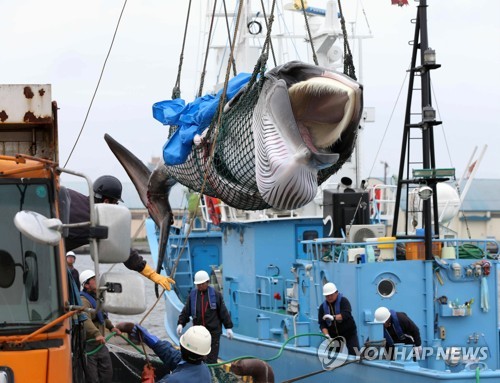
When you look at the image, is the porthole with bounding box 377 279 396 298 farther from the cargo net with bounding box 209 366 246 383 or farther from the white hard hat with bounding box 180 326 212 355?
the white hard hat with bounding box 180 326 212 355

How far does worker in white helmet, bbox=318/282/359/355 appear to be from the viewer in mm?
13156

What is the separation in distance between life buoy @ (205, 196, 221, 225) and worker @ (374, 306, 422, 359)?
6.28m

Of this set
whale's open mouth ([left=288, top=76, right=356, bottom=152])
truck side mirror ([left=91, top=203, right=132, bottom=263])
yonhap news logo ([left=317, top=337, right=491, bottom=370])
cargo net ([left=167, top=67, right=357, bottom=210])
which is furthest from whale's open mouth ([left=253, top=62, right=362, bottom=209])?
yonhap news logo ([left=317, top=337, right=491, bottom=370])

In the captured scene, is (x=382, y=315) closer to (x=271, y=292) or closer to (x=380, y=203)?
(x=271, y=292)

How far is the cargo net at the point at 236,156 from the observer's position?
25.8ft

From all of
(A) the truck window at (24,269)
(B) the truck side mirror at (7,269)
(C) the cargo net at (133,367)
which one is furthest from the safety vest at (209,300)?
(B) the truck side mirror at (7,269)

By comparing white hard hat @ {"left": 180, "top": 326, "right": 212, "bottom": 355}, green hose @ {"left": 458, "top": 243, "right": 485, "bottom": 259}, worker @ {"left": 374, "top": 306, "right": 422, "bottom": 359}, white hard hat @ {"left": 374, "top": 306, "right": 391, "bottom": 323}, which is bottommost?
worker @ {"left": 374, "top": 306, "right": 422, "bottom": 359}

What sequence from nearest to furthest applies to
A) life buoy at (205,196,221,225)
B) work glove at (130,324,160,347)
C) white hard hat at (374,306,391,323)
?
1. work glove at (130,324,160,347)
2. white hard hat at (374,306,391,323)
3. life buoy at (205,196,221,225)

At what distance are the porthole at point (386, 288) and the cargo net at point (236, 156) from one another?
5.43m

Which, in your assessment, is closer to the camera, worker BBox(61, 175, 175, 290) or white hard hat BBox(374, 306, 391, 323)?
worker BBox(61, 175, 175, 290)

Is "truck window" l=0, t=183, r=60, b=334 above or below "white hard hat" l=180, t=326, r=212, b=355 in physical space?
above

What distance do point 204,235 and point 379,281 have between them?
851 cm

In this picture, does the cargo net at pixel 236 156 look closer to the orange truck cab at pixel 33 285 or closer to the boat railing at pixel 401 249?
the orange truck cab at pixel 33 285

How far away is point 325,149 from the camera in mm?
7375
